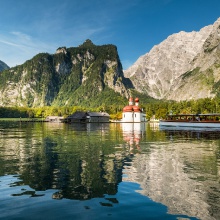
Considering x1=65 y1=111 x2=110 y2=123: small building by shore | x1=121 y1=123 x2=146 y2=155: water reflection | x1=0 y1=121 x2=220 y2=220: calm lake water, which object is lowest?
x1=0 y1=121 x2=220 y2=220: calm lake water

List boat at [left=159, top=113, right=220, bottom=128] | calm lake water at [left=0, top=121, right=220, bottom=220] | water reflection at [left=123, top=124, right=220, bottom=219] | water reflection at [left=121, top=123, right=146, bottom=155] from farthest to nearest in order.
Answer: boat at [left=159, top=113, right=220, bottom=128], water reflection at [left=121, top=123, right=146, bottom=155], water reflection at [left=123, top=124, right=220, bottom=219], calm lake water at [left=0, top=121, right=220, bottom=220]

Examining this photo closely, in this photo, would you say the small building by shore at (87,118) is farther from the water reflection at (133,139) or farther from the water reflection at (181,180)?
the water reflection at (181,180)

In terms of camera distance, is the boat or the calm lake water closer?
the calm lake water

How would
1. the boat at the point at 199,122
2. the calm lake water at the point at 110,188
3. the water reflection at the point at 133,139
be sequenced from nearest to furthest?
the calm lake water at the point at 110,188
the water reflection at the point at 133,139
the boat at the point at 199,122

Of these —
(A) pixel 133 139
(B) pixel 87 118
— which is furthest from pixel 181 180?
(B) pixel 87 118

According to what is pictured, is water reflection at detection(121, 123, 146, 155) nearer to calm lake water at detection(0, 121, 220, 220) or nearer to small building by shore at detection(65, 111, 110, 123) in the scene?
calm lake water at detection(0, 121, 220, 220)

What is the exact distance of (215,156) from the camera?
29594 mm

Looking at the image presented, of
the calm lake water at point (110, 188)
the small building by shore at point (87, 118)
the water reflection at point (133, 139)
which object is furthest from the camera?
the small building by shore at point (87, 118)

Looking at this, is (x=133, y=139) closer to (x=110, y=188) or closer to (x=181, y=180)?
(x=181, y=180)

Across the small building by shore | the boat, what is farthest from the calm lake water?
the small building by shore

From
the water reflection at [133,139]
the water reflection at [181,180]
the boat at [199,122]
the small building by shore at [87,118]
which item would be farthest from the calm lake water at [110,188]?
the small building by shore at [87,118]

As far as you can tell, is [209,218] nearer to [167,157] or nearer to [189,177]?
[189,177]

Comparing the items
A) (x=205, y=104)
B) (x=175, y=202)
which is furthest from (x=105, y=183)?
(x=205, y=104)

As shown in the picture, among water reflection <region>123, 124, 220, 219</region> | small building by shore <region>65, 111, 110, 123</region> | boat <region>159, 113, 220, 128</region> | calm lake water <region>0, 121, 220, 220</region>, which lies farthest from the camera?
small building by shore <region>65, 111, 110, 123</region>
